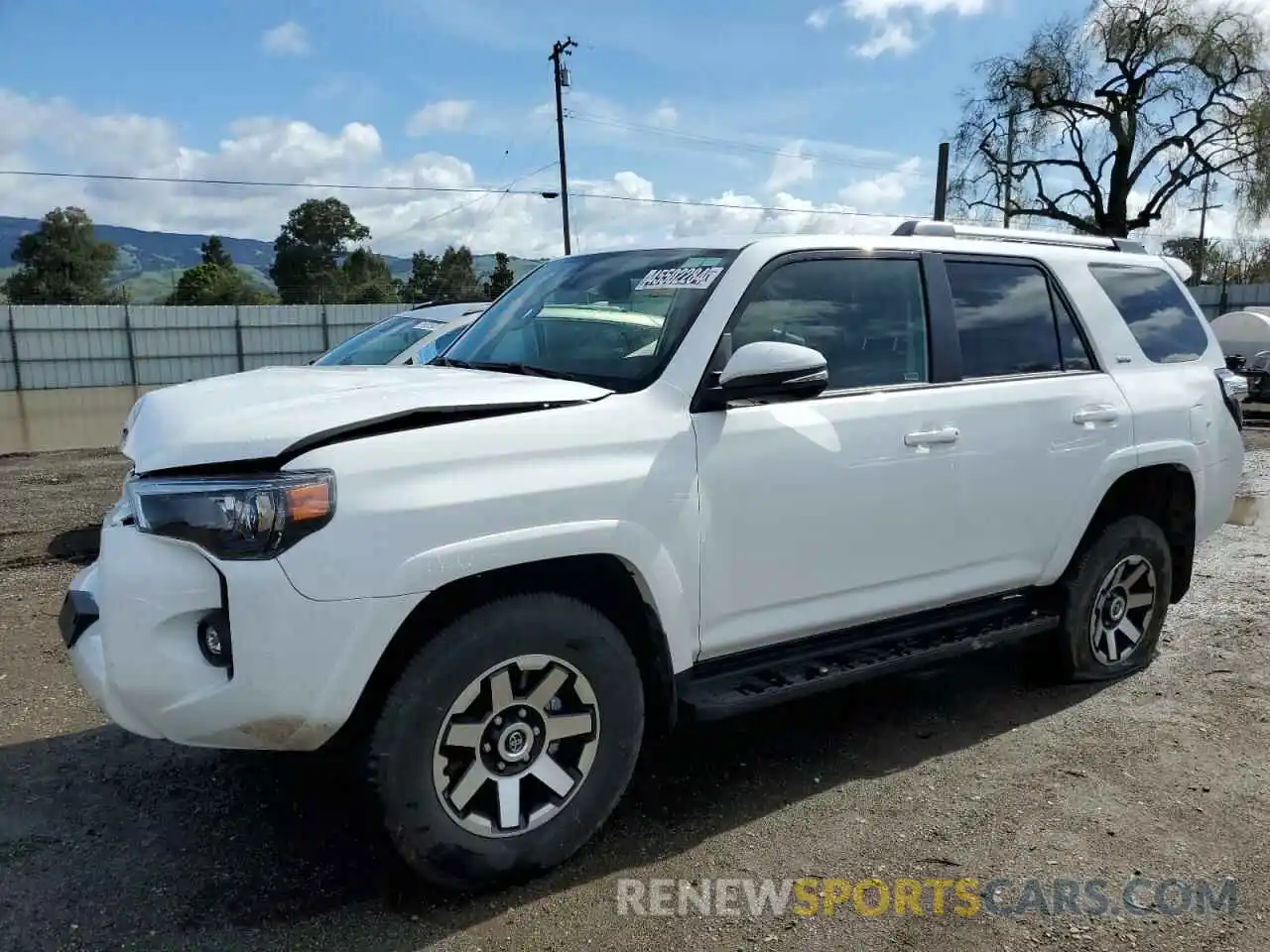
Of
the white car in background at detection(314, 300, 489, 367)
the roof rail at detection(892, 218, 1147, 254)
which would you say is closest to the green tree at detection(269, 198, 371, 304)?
the white car in background at detection(314, 300, 489, 367)

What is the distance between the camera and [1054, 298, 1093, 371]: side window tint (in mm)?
4438

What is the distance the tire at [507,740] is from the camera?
273 centimetres

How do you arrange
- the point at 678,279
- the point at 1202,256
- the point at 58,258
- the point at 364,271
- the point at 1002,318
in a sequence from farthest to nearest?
the point at 364,271, the point at 58,258, the point at 1202,256, the point at 1002,318, the point at 678,279

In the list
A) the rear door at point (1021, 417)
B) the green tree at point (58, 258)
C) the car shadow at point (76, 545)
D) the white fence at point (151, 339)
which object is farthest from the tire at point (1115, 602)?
the green tree at point (58, 258)

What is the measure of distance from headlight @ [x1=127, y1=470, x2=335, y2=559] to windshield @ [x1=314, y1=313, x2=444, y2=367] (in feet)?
19.9

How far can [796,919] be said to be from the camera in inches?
114

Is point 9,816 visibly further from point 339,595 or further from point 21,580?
point 21,580

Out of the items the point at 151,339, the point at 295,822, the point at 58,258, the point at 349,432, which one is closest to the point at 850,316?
the point at 349,432

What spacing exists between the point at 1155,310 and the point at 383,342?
20.4 feet

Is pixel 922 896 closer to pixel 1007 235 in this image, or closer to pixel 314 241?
pixel 1007 235

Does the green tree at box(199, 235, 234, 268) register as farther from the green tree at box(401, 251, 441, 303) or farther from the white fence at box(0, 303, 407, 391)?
the white fence at box(0, 303, 407, 391)

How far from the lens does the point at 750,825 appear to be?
3438 millimetres

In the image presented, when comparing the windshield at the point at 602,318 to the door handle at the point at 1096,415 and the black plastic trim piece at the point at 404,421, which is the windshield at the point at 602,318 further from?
the door handle at the point at 1096,415

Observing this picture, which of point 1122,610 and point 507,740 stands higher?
point 507,740
